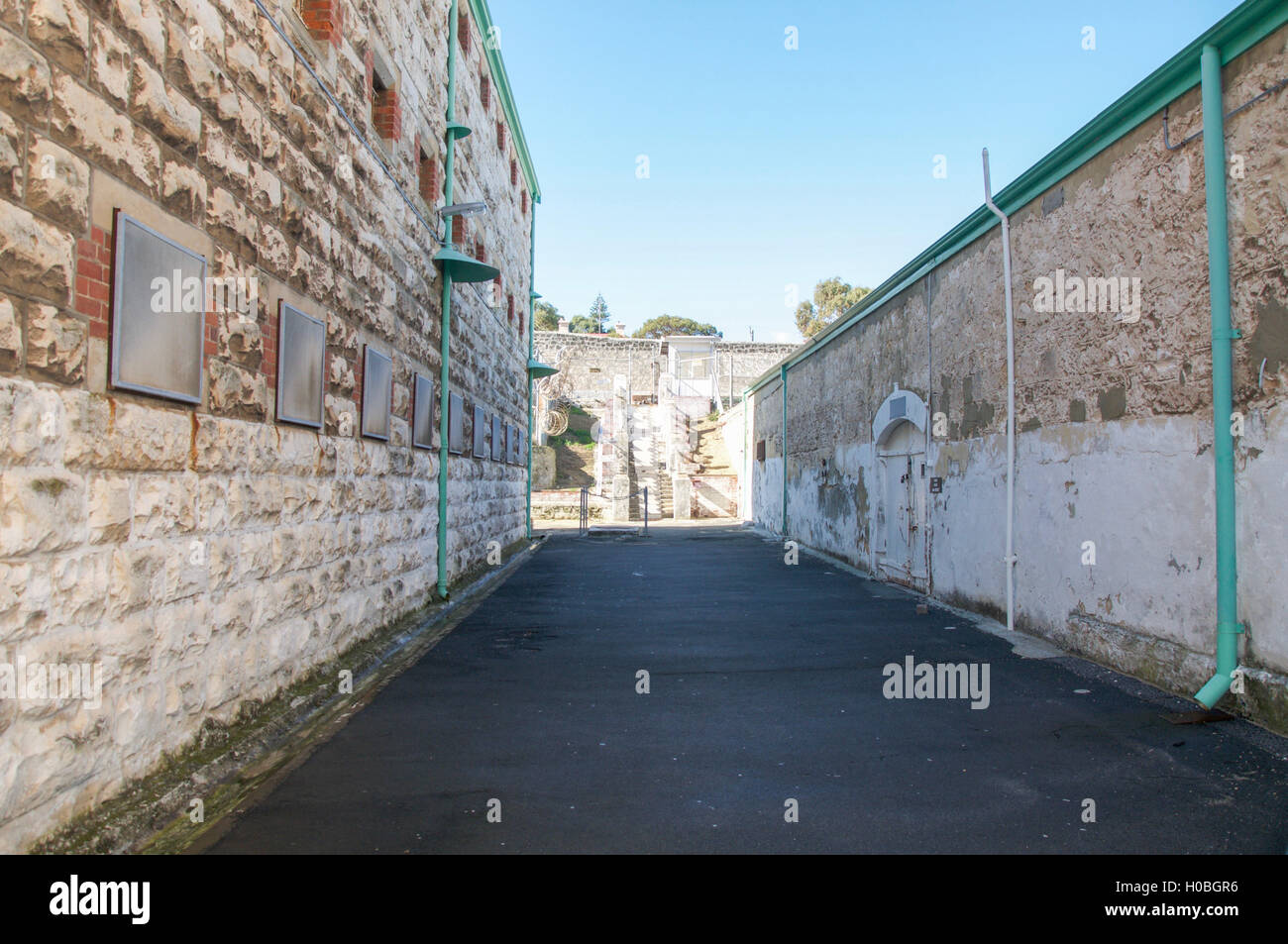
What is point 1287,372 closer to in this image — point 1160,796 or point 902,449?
point 1160,796

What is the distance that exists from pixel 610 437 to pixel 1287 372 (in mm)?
24236

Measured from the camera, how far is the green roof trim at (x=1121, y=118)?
4.94 meters

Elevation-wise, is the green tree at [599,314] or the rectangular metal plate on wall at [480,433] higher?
the green tree at [599,314]

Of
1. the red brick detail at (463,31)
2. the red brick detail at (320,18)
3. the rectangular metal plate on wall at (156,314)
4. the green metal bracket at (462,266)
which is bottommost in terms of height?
the rectangular metal plate on wall at (156,314)

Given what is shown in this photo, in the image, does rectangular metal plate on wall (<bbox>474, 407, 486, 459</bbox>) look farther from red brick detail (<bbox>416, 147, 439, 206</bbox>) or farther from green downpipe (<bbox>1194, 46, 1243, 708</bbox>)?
green downpipe (<bbox>1194, 46, 1243, 708</bbox>)

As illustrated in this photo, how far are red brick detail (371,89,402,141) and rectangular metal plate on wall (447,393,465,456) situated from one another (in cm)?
306

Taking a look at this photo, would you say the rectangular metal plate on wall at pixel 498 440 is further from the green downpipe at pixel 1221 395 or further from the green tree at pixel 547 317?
the green tree at pixel 547 317

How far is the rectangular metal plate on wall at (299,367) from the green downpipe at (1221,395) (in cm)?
580

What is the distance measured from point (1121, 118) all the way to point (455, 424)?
298 inches

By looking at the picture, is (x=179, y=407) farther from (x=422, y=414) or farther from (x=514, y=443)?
(x=514, y=443)

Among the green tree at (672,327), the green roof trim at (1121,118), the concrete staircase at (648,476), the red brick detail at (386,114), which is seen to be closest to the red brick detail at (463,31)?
the red brick detail at (386,114)

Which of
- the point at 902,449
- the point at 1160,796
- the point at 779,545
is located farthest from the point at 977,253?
the point at 779,545

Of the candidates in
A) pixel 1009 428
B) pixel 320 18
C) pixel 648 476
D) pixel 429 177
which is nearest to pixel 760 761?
pixel 1009 428

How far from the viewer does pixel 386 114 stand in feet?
25.4
